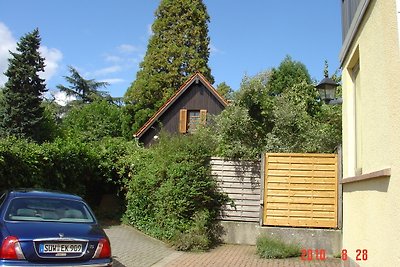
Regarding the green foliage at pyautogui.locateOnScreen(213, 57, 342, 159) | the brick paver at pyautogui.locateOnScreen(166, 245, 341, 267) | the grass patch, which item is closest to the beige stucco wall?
the brick paver at pyautogui.locateOnScreen(166, 245, 341, 267)

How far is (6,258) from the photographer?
5.70 metres

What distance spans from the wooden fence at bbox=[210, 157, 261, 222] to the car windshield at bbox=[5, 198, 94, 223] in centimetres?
517

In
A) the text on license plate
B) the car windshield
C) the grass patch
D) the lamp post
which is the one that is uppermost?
the lamp post

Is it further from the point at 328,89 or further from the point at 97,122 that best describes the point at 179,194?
the point at 97,122

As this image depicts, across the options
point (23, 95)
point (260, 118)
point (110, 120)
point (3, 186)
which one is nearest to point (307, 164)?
point (260, 118)

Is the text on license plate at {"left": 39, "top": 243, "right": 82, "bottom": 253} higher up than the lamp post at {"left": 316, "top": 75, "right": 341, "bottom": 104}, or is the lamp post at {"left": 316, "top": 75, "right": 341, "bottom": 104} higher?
the lamp post at {"left": 316, "top": 75, "right": 341, "bottom": 104}

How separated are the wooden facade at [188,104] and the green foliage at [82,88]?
31877mm

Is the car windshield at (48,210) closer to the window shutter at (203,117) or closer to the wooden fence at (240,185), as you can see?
the wooden fence at (240,185)

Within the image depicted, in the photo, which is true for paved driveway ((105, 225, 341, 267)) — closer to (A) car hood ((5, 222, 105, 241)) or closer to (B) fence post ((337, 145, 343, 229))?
(B) fence post ((337, 145, 343, 229))

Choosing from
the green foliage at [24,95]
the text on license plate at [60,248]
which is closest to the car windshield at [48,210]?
the text on license plate at [60,248]

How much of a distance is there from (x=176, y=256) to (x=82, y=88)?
167ft

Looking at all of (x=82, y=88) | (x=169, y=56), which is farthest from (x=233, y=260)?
(x=82, y=88)

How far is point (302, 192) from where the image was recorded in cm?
1113

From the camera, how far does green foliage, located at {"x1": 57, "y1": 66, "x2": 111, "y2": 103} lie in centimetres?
5734
